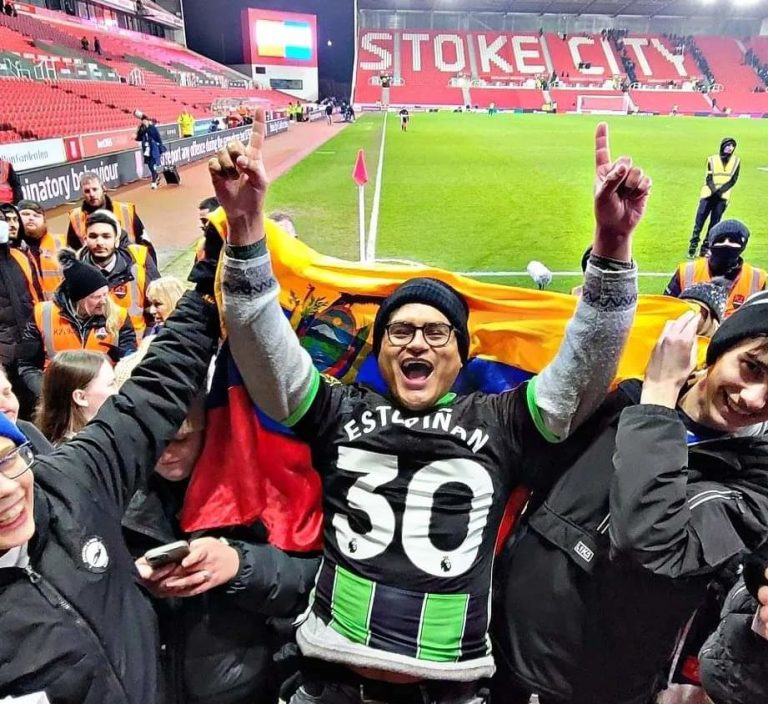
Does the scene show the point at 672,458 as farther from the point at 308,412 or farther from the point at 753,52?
the point at 753,52

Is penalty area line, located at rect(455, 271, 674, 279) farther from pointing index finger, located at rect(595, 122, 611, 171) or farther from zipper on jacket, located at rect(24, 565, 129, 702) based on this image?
zipper on jacket, located at rect(24, 565, 129, 702)

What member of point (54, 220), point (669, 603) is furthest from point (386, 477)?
point (54, 220)

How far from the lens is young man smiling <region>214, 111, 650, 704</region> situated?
1.79 m

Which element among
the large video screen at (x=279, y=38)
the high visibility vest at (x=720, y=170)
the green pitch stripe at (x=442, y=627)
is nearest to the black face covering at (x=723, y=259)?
the green pitch stripe at (x=442, y=627)

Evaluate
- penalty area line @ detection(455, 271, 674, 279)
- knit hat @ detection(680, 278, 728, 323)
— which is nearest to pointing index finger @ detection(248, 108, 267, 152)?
knit hat @ detection(680, 278, 728, 323)

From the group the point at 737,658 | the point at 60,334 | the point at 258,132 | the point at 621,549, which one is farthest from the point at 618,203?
the point at 60,334

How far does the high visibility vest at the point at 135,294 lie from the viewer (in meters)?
4.80

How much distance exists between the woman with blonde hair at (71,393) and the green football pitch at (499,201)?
637cm

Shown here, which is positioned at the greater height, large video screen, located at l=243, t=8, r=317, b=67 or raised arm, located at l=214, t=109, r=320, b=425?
large video screen, located at l=243, t=8, r=317, b=67

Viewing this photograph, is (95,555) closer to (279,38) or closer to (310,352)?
(310,352)

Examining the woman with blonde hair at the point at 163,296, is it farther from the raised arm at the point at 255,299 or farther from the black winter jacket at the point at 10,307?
the raised arm at the point at 255,299

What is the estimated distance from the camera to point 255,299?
1814 mm

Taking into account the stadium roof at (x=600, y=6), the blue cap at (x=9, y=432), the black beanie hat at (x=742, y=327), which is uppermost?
the stadium roof at (x=600, y=6)

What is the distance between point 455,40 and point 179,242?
6008 centimetres
